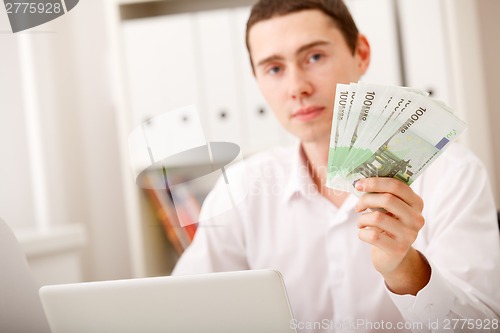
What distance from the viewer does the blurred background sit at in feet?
5.52

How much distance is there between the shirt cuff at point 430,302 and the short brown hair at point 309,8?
0.44m

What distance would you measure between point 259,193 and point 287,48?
348mm

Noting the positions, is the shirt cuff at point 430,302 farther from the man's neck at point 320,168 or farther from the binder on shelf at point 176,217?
the binder on shelf at point 176,217

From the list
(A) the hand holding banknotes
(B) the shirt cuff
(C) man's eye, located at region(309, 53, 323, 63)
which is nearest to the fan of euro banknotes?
(A) the hand holding banknotes

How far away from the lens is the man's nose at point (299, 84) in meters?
0.87

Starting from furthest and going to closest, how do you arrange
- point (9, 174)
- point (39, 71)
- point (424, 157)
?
point (39, 71), point (9, 174), point (424, 157)

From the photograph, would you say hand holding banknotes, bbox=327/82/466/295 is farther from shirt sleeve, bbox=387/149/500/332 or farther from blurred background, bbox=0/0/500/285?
blurred background, bbox=0/0/500/285

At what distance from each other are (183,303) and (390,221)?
27 cm

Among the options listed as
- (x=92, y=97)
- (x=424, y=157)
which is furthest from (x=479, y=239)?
(x=92, y=97)

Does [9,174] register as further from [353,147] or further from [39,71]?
[39,71]

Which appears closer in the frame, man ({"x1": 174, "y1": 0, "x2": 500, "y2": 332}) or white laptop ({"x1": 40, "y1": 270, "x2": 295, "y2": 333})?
white laptop ({"x1": 40, "y1": 270, "x2": 295, "y2": 333})

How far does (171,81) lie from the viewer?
1.84m

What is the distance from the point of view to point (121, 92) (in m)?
1.85

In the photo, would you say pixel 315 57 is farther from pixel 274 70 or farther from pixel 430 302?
pixel 430 302
